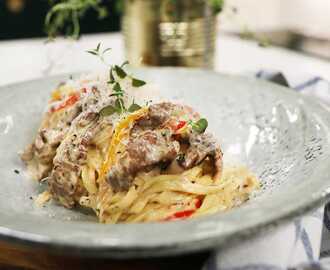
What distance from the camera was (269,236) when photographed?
1107mm

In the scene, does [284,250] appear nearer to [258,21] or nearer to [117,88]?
[117,88]

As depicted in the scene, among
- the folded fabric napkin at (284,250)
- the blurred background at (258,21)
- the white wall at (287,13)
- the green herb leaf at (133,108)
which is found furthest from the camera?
the white wall at (287,13)

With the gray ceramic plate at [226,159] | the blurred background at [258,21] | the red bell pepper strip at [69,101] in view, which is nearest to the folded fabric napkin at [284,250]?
the gray ceramic plate at [226,159]

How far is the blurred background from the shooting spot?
3.51 metres

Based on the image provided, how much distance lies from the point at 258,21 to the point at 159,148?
480 cm

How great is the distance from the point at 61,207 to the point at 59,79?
64 cm

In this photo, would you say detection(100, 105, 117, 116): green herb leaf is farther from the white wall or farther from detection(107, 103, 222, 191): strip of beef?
the white wall

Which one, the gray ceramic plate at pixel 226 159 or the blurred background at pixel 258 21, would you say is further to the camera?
the blurred background at pixel 258 21

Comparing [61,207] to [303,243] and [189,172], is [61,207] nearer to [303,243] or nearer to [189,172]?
[189,172]

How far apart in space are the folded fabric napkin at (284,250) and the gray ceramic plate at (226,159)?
62mm

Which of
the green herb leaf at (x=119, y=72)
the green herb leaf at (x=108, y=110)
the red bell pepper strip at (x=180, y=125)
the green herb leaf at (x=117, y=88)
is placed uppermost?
the green herb leaf at (x=119, y=72)

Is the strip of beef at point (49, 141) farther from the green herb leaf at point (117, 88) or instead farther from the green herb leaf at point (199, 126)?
the green herb leaf at point (199, 126)

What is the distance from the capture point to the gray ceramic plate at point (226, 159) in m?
0.90

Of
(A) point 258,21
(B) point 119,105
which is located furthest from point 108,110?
(A) point 258,21
